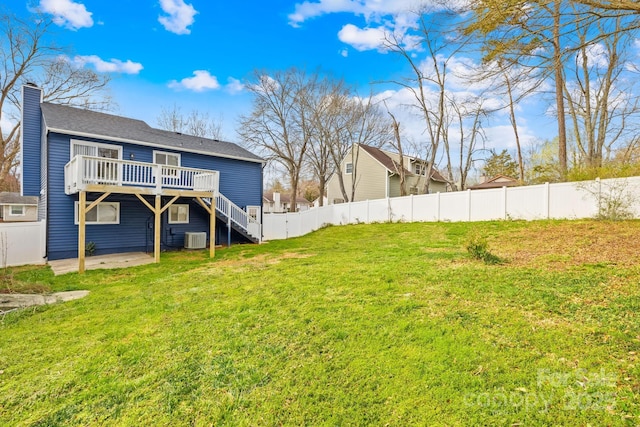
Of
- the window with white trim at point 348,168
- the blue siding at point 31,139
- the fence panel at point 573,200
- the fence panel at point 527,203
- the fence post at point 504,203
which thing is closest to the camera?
the fence panel at point 573,200

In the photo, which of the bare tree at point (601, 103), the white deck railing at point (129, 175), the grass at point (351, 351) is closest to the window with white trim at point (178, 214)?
the white deck railing at point (129, 175)

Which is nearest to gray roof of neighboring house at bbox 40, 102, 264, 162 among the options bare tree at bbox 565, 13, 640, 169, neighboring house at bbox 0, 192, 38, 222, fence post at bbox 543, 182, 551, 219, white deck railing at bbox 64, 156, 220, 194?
white deck railing at bbox 64, 156, 220, 194

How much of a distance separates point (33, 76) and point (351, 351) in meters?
25.7

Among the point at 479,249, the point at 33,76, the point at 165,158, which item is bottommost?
the point at 479,249

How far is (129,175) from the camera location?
1021cm

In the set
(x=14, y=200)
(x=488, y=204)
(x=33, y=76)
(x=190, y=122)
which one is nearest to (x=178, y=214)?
(x=488, y=204)

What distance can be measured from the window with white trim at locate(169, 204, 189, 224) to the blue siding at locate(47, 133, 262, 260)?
18 cm

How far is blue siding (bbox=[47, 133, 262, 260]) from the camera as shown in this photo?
10461mm

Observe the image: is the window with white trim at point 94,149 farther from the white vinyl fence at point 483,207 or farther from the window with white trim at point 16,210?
the window with white trim at point 16,210

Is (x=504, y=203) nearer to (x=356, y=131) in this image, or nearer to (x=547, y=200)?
(x=547, y=200)

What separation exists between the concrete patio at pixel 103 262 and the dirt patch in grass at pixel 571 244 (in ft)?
35.4

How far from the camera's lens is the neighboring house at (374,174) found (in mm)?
23281

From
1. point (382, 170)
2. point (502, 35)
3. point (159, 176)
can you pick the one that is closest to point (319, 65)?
point (382, 170)

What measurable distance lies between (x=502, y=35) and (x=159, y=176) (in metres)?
9.98
